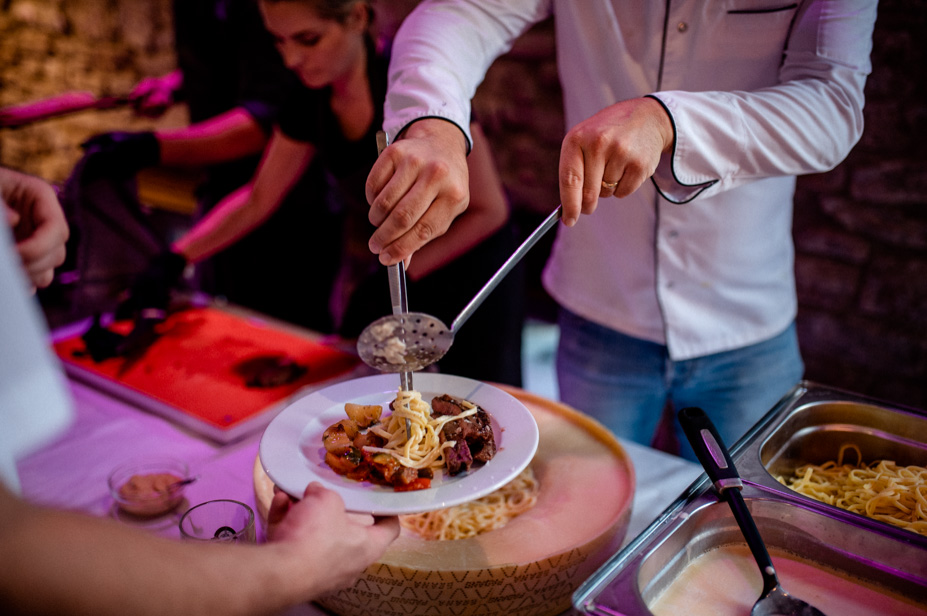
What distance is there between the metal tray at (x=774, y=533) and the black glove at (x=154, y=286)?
1.85 m

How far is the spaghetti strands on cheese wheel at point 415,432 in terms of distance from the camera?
0.96 metres

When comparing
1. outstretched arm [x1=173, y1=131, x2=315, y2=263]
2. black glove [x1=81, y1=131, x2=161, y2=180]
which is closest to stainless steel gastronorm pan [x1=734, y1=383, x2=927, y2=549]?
outstretched arm [x1=173, y1=131, x2=315, y2=263]

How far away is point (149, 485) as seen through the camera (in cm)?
132

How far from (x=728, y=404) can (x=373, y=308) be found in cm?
110

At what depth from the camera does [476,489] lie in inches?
32.6

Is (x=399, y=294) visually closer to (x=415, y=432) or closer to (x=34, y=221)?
(x=415, y=432)

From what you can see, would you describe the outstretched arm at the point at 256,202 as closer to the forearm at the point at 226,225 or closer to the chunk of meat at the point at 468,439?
the forearm at the point at 226,225

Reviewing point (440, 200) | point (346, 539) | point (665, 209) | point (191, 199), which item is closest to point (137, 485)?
point (346, 539)

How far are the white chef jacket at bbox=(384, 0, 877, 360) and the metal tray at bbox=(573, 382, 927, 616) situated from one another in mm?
452

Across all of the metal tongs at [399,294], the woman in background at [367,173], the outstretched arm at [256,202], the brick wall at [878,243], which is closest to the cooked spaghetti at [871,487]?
the metal tongs at [399,294]

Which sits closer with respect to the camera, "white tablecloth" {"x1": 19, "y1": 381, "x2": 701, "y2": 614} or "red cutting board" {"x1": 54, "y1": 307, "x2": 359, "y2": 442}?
"white tablecloth" {"x1": 19, "y1": 381, "x2": 701, "y2": 614}

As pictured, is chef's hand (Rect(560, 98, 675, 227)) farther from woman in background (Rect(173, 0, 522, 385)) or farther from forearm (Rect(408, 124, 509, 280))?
forearm (Rect(408, 124, 509, 280))

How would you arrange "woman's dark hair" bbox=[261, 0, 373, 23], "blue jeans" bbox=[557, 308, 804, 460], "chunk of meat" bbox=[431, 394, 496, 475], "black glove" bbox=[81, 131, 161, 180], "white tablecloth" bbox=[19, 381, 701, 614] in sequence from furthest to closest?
1. "black glove" bbox=[81, 131, 161, 180]
2. "woman's dark hair" bbox=[261, 0, 373, 23]
3. "blue jeans" bbox=[557, 308, 804, 460]
4. "white tablecloth" bbox=[19, 381, 701, 614]
5. "chunk of meat" bbox=[431, 394, 496, 475]

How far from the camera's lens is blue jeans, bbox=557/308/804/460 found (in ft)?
5.44
